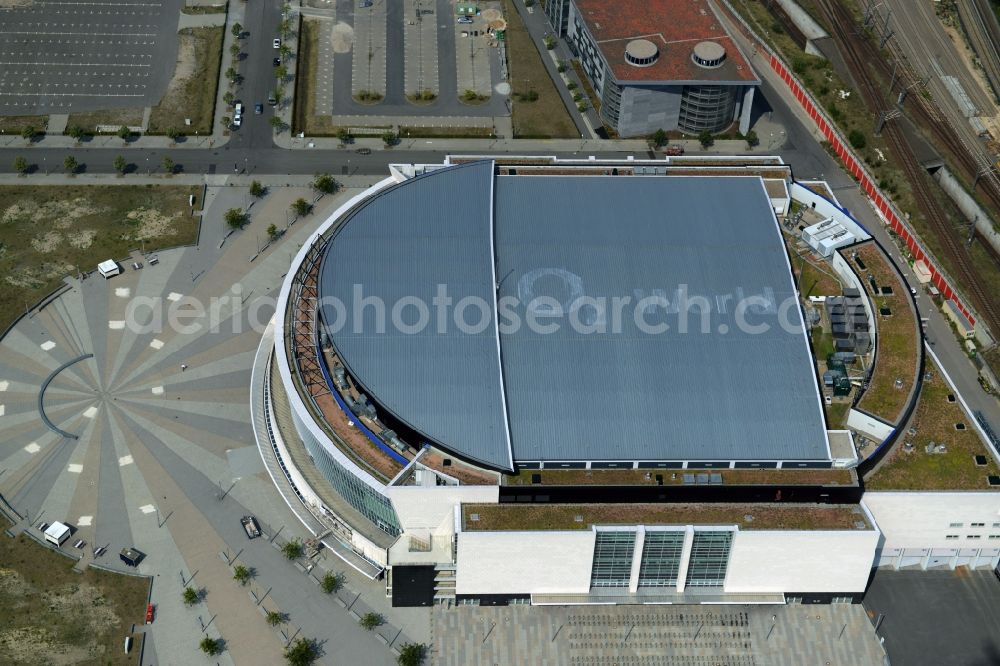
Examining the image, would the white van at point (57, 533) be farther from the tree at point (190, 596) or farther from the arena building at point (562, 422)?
the arena building at point (562, 422)

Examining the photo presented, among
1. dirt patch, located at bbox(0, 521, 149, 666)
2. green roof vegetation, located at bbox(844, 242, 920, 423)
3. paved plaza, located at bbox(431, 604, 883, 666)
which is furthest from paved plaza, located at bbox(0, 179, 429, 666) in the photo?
green roof vegetation, located at bbox(844, 242, 920, 423)

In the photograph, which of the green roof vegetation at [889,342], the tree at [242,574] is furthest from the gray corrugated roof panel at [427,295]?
the green roof vegetation at [889,342]

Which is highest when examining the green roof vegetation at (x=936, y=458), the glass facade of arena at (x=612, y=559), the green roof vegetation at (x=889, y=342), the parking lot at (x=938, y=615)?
the green roof vegetation at (x=889, y=342)

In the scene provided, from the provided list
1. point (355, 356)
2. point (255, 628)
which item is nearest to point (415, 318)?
point (355, 356)

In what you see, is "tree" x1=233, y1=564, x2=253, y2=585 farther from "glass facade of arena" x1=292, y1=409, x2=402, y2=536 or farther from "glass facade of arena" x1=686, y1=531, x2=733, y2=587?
"glass facade of arena" x1=686, y1=531, x2=733, y2=587

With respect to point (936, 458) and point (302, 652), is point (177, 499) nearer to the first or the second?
point (302, 652)

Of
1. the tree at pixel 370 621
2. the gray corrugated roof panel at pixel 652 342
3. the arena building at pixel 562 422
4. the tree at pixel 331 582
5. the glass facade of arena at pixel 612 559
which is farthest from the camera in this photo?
the tree at pixel 331 582
